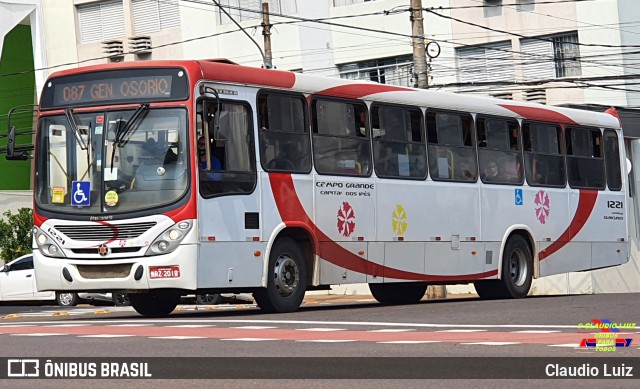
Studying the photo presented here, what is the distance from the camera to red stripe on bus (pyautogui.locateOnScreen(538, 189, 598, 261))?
2572 cm

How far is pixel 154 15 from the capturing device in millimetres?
53875

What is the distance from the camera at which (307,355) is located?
1218 cm

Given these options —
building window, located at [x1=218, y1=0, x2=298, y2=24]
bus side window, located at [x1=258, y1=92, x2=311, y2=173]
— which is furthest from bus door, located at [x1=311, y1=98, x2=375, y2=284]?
building window, located at [x1=218, y1=0, x2=298, y2=24]

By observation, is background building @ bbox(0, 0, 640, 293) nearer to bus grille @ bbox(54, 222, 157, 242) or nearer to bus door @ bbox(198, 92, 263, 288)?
bus door @ bbox(198, 92, 263, 288)

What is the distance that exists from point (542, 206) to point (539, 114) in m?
1.66

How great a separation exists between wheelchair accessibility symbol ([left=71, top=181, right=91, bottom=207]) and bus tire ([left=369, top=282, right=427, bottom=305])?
25.4 feet

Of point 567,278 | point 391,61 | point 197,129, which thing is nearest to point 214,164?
point 197,129

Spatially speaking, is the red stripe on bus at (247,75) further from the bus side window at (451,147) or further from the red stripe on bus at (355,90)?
the bus side window at (451,147)

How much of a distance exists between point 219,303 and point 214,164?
13.5 meters

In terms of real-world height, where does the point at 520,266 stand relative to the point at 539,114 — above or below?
below

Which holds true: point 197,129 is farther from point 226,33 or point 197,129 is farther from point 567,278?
point 226,33

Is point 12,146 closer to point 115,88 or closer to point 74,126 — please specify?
point 74,126

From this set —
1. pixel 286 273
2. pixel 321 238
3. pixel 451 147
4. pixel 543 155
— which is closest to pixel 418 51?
pixel 543 155

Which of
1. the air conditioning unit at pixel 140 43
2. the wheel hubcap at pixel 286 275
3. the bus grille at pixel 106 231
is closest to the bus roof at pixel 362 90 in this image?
the bus grille at pixel 106 231
